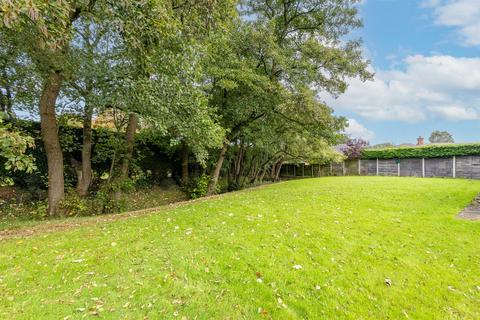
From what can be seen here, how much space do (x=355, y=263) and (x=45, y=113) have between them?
859cm

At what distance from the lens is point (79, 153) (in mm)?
10969

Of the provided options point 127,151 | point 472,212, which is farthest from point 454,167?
point 127,151

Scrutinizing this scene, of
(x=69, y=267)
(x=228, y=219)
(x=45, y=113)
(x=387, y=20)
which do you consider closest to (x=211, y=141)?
(x=228, y=219)

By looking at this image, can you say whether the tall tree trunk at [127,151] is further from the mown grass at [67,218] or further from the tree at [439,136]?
the tree at [439,136]

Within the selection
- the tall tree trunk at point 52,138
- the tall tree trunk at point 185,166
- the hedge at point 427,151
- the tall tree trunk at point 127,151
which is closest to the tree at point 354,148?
the hedge at point 427,151

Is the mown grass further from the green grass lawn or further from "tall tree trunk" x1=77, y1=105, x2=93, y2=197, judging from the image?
the green grass lawn

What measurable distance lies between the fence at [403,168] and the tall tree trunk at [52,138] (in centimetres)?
1938

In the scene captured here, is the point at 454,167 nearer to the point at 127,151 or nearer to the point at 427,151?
the point at 427,151

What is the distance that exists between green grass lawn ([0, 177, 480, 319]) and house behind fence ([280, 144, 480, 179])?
13.5 m

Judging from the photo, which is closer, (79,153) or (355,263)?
(355,263)

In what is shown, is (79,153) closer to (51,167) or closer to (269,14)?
(51,167)

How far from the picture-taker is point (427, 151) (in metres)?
17.3

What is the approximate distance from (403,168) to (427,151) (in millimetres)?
1904

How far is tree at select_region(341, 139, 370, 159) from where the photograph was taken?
20391 millimetres
